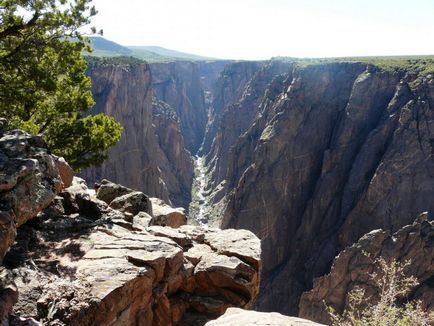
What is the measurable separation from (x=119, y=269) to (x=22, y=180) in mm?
4035

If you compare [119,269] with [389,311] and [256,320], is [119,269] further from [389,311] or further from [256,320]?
[389,311]

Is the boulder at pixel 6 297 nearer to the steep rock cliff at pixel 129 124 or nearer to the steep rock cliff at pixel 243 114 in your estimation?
the steep rock cliff at pixel 129 124

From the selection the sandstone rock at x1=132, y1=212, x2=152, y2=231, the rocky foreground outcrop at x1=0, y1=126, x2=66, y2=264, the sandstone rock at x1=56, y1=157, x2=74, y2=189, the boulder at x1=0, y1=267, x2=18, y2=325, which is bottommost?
the sandstone rock at x1=132, y1=212, x2=152, y2=231

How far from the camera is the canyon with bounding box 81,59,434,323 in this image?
2908 inches

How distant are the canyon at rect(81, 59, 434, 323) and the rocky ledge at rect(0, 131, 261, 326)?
4428cm

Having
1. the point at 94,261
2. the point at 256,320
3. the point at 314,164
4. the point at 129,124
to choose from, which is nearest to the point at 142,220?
the point at 94,261

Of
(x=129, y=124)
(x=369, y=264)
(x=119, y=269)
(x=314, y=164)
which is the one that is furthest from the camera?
(x=129, y=124)

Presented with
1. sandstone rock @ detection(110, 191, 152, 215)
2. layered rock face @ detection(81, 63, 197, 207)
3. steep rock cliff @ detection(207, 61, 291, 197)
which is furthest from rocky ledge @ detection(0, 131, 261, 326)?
steep rock cliff @ detection(207, 61, 291, 197)

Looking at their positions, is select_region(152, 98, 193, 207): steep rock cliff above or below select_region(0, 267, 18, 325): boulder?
below

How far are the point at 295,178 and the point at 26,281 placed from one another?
8197cm

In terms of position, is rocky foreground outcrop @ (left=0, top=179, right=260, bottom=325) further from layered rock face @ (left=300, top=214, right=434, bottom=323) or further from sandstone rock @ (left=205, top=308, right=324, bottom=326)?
layered rock face @ (left=300, top=214, right=434, bottom=323)

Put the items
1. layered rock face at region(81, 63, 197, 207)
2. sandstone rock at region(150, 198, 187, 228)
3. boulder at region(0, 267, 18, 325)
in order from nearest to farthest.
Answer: boulder at region(0, 267, 18, 325), sandstone rock at region(150, 198, 187, 228), layered rock face at region(81, 63, 197, 207)

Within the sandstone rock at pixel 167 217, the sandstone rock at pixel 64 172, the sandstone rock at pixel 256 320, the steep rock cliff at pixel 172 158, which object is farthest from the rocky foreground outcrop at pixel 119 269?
the steep rock cliff at pixel 172 158

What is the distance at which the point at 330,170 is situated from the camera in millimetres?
88000
